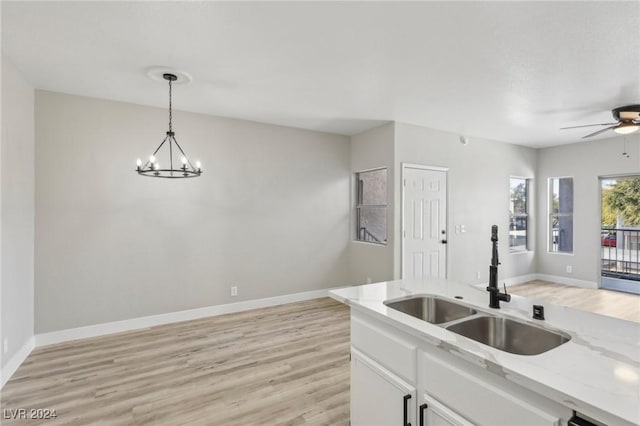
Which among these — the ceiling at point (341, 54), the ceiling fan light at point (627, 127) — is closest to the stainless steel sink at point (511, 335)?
the ceiling at point (341, 54)

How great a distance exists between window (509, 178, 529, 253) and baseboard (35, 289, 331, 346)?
4.18 meters

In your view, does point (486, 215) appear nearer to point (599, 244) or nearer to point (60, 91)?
point (599, 244)

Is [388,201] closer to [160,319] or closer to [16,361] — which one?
[160,319]

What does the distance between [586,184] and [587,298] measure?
2.15m

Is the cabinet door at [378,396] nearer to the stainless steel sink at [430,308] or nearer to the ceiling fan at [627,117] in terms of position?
the stainless steel sink at [430,308]

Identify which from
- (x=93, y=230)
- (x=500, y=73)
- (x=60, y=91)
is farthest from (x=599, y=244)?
(x=60, y=91)

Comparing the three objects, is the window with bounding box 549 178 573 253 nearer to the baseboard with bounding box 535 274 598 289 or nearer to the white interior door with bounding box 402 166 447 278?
the baseboard with bounding box 535 274 598 289

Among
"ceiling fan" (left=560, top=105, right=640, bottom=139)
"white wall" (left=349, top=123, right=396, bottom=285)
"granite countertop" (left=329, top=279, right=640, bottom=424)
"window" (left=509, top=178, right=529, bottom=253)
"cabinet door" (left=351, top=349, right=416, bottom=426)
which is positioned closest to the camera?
"granite countertop" (left=329, top=279, right=640, bottom=424)

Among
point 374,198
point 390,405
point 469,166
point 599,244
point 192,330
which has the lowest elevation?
point 192,330

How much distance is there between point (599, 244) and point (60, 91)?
8.41 m

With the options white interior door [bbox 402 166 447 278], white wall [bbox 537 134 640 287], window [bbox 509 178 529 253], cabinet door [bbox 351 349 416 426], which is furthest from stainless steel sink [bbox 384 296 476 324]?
white wall [bbox 537 134 640 287]

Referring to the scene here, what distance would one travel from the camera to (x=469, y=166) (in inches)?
211

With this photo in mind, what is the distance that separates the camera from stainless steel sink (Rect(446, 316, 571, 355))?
1326mm

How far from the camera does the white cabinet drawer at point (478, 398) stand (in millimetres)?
955
